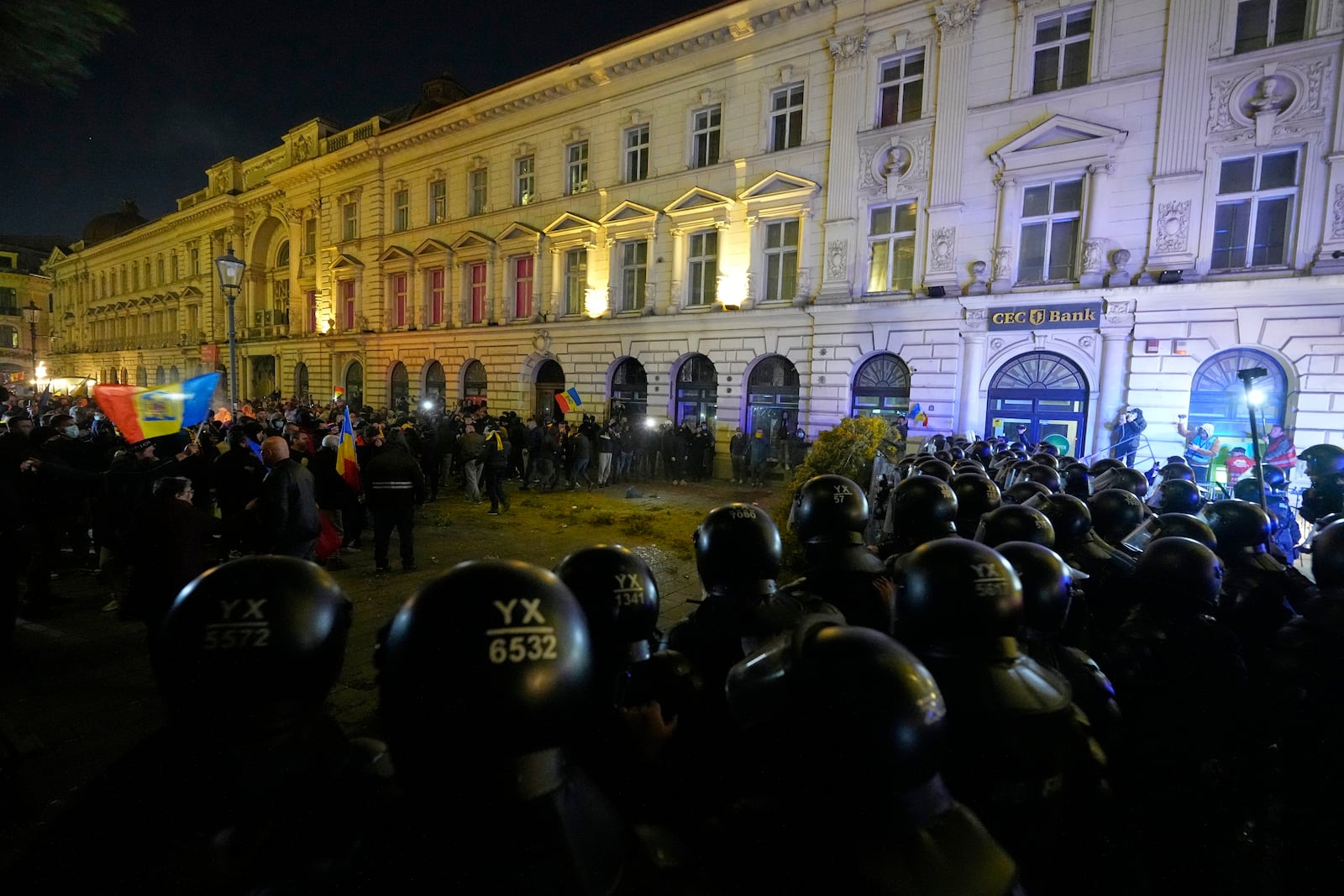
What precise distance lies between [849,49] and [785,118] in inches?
96.1

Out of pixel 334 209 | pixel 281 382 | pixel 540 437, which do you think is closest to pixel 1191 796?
pixel 540 437

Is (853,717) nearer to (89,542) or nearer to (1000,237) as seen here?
(89,542)

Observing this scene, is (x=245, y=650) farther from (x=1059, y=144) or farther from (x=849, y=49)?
(x=849, y=49)

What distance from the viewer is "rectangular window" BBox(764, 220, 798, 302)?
18.3 metres

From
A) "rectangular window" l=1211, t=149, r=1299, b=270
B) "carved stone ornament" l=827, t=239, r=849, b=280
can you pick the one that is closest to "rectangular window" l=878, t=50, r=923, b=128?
"carved stone ornament" l=827, t=239, r=849, b=280

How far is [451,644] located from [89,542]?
10276 millimetres

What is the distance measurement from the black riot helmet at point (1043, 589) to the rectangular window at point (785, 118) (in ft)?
60.1

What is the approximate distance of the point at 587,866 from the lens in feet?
3.65

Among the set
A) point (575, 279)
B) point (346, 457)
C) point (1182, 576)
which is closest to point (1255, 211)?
point (1182, 576)

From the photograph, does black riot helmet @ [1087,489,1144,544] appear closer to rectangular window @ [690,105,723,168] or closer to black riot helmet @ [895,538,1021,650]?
black riot helmet @ [895,538,1021,650]

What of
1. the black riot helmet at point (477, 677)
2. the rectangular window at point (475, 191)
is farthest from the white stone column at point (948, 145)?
the rectangular window at point (475, 191)

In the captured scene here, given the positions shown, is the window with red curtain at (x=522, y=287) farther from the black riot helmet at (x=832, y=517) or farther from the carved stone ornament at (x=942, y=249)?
the black riot helmet at (x=832, y=517)

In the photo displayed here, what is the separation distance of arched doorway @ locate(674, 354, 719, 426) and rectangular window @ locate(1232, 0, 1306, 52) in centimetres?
1416

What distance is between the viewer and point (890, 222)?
54.3 ft
